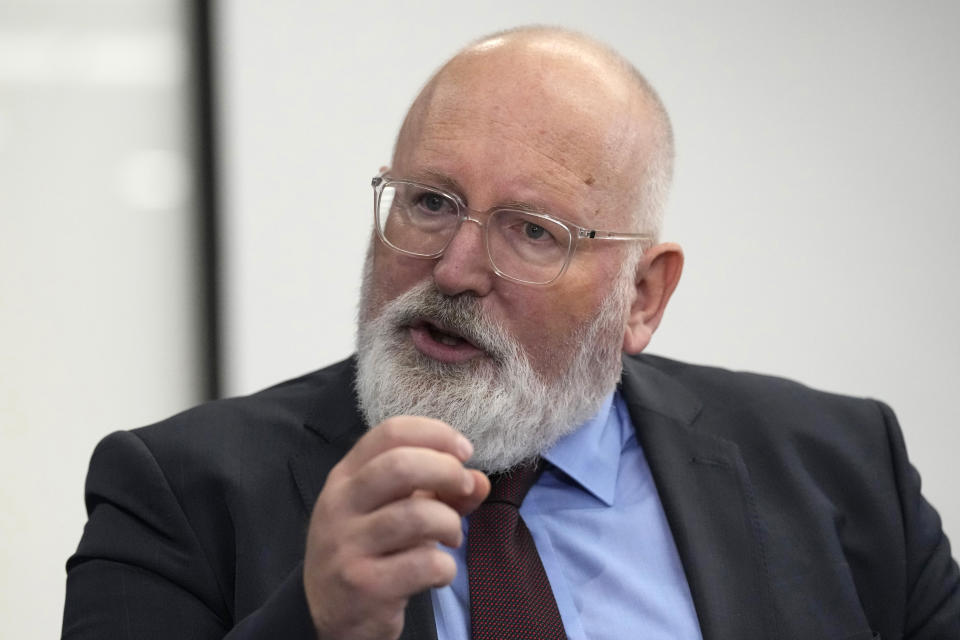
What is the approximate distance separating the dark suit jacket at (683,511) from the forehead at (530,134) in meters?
0.42

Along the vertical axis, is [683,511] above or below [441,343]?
below

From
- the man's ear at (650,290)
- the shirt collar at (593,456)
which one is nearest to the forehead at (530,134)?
the man's ear at (650,290)

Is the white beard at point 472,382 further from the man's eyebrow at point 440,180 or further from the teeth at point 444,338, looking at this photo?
the man's eyebrow at point 440,180

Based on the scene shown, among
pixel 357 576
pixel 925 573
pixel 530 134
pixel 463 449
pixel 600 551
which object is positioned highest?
pixel 530 134

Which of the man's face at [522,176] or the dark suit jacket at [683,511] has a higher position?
the man's face at [522,176]

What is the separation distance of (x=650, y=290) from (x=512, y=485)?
0.47m

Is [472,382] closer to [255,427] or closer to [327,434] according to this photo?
[327,434]

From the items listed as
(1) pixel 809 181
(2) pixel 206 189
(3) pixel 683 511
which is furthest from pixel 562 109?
(1) pixel 809 181

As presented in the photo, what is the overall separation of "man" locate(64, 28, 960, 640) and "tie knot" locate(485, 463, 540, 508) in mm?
16

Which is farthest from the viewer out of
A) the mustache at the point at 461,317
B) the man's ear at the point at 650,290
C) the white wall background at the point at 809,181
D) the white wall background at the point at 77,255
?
the white wall background at the point at 809,181

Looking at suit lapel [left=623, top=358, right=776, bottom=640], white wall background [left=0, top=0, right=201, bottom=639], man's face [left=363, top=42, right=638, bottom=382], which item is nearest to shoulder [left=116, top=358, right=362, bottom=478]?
man's face [left=363, top=42, right=638, bottom=382]

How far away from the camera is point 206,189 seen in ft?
9.22

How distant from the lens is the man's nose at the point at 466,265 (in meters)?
1.63

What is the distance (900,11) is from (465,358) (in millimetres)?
2274
